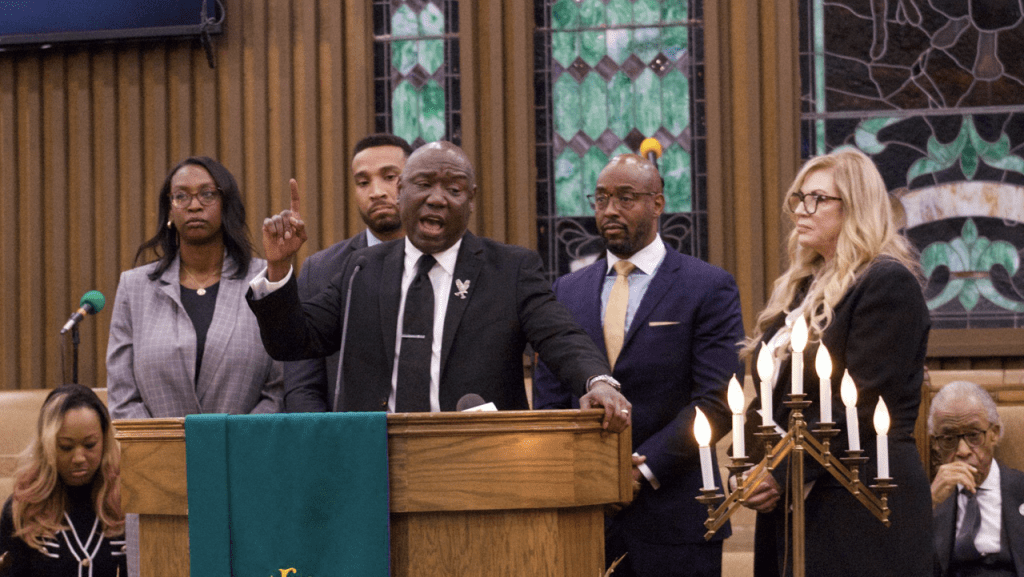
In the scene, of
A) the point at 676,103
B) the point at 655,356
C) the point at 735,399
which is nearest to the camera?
the point at 735,399

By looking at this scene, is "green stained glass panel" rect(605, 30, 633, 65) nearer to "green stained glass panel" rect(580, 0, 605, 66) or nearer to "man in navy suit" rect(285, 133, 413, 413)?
"green stained glass panel" rect(580, 0, 605, 66)

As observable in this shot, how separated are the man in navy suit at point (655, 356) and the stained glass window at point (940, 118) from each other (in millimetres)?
2528

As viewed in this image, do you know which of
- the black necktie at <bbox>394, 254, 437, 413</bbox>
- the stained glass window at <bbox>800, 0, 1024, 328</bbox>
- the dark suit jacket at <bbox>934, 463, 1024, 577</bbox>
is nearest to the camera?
the black necktie at <bbox>394, 254, 437, 413</bbox>

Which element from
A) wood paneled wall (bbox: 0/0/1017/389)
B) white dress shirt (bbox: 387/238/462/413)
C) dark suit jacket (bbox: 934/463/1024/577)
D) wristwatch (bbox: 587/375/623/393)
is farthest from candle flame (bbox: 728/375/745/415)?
wood paneled wall (bbox: 0/0/1017/389)

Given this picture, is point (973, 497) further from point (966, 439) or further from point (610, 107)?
point (610, 107)

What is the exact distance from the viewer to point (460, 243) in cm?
275

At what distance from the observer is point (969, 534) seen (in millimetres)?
3857

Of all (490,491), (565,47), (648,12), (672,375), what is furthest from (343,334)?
(648,12)

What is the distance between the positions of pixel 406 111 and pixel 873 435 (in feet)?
11.5

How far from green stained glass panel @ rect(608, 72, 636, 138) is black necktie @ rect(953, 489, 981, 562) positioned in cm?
237

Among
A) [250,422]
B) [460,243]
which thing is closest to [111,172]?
[460,243]

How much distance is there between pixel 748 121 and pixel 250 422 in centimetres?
367

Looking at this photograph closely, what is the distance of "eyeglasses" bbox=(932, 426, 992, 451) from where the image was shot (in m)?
4.04

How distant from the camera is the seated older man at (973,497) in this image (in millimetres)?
3836
